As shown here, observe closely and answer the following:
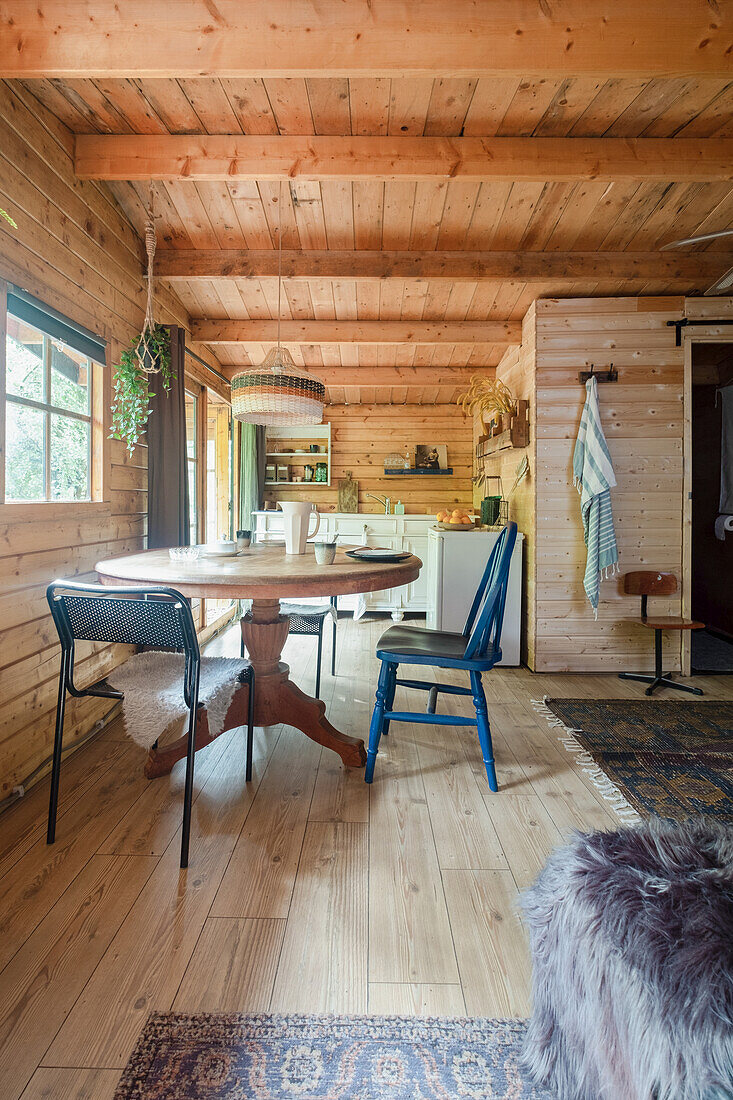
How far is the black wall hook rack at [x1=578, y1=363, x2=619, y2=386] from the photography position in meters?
3.43

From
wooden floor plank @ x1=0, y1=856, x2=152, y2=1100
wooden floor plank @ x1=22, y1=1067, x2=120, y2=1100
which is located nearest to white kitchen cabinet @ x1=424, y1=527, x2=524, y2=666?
wooden floor plank @ x1=0, y1=856, x2=152, y2=1100

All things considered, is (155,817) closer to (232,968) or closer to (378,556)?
(232,968)

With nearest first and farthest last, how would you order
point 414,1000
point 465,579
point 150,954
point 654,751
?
1. point 414,1000
2. point 150,954
3. point 654,751
4. point 465,579

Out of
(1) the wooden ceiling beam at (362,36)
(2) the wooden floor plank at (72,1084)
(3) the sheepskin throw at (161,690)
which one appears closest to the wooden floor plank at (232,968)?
(2) the wooden floor plank at (72,1084)

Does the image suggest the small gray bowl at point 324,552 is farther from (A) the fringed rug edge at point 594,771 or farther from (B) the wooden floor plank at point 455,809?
(A) the fringed rug edge at point 594,771

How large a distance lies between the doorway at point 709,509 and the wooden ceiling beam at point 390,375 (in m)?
1.97

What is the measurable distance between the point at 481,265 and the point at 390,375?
6.67ft

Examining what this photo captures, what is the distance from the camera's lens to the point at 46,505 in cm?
214

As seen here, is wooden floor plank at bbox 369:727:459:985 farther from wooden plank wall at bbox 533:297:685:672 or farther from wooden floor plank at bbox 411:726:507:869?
wooden plank wall at bbox 533:297:685:672

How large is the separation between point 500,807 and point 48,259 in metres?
2.61

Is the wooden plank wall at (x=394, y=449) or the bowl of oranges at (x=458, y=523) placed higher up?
the wooden plank wall at (x=394, y=449)

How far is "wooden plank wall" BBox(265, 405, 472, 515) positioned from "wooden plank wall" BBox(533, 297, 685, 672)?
8.44ft

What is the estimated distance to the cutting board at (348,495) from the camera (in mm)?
6047

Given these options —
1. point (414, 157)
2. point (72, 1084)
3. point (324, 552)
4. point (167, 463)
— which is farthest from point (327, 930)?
point (414, 157)
